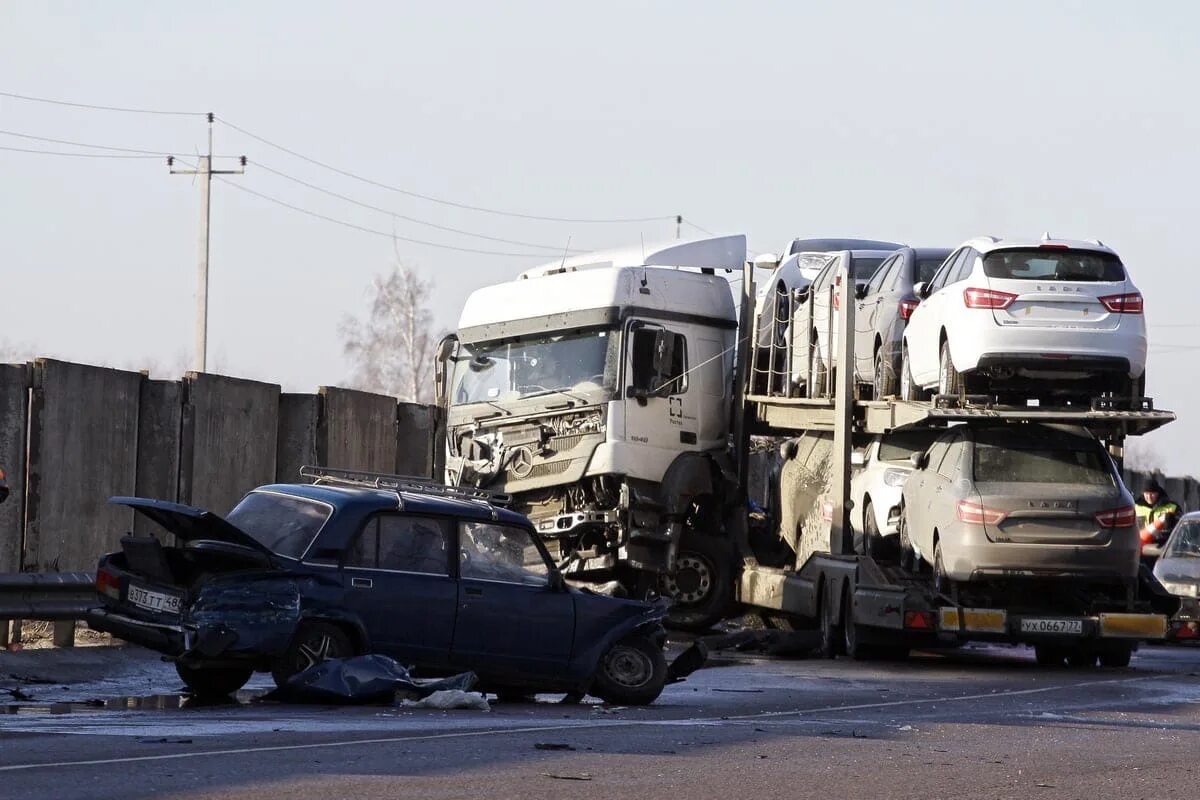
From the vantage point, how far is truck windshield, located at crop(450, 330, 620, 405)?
2127 centimetres

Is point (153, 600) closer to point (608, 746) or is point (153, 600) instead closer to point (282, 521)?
point (282, 521)

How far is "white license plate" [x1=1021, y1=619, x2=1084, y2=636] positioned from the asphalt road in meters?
2.71

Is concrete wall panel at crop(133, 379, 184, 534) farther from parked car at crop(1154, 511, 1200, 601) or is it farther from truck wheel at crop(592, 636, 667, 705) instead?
parked car at crop(1154, 511, 1200, 601)

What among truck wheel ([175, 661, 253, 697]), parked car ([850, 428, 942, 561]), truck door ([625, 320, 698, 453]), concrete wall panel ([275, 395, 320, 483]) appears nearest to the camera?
truck wheel ([175, 661, 253, 697])

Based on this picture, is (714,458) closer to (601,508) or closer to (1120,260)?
(601,508)

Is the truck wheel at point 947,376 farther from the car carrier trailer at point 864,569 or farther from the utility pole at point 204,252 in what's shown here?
the utility pole at point 204,252

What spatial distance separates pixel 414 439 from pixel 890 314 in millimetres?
8206

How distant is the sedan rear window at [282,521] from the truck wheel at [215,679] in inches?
33.5

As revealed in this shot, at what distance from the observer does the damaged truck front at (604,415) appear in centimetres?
2120

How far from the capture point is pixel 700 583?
22531 millimetres

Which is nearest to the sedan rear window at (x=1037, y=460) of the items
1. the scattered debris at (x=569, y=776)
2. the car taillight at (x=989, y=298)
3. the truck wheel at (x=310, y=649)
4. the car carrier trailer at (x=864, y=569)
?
the car carrier trailer at (x=864, y=569)

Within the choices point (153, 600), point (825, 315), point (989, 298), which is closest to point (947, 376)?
point (989, 298)

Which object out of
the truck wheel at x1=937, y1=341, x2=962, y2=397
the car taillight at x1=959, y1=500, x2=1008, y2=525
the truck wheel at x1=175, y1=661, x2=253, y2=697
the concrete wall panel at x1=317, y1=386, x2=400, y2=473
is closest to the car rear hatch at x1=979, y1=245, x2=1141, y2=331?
the truck wheel at x1=937, y1=341, x2=962, y2=397

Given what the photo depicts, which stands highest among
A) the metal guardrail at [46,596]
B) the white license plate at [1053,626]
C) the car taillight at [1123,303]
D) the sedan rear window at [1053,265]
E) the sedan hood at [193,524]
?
the sedan rear window at [1053,265]
